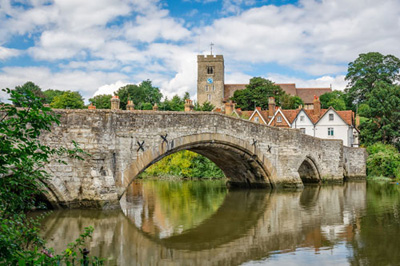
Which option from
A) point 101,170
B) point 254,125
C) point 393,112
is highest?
point 393,112

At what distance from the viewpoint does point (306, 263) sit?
285 inches

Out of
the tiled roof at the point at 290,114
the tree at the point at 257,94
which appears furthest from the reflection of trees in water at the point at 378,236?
the tree at the point at 257,94

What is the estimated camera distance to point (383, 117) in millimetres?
30000

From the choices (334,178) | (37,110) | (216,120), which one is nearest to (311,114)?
(334,178)

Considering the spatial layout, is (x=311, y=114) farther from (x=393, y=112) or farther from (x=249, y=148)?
(x=249, y=148)

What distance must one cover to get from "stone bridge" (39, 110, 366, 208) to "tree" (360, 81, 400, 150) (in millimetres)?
13167

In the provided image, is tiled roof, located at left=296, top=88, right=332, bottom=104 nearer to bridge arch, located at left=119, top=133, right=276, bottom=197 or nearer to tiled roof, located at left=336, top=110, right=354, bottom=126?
tiled roof, located at left=336, top=110, right=354, bottom=126

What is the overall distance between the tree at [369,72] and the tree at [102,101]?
31.0 metres

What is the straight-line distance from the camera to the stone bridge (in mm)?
11930

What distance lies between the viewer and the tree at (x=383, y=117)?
30.0 meters

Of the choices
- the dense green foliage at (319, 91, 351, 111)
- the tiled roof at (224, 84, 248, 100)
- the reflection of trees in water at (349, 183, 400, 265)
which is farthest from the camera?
the tiled roof at (224, 84, 248, 100)

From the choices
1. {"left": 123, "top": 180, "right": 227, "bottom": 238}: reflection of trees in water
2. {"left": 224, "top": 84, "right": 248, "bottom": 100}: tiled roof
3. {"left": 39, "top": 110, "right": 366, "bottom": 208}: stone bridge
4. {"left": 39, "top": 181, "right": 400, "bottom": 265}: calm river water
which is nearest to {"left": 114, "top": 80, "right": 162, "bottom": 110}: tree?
{"left": 224, "top": 84, "right": 248, "bottom": 100}: tiled roof

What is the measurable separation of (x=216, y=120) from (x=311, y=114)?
27.4m

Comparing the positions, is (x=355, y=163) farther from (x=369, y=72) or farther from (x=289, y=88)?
(x=289, y=88)
